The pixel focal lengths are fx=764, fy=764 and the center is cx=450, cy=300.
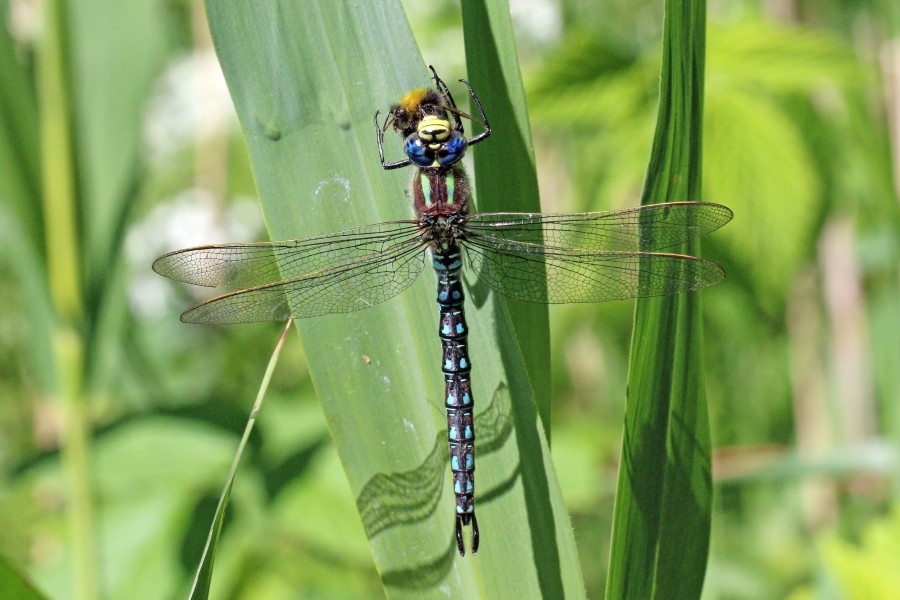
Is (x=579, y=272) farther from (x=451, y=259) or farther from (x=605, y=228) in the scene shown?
(x=451, y=259)

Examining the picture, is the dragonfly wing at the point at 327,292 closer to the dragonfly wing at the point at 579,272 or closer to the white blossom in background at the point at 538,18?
the dragonfly wing at the point at 579,272

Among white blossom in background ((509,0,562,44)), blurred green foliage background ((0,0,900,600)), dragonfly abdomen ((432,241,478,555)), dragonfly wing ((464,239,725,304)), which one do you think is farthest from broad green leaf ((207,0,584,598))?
white blossom in background ((509,0,562,44))

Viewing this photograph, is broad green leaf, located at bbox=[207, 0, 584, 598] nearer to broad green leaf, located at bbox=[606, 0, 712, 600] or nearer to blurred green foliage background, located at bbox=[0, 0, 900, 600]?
broad green leaf, located at bbox=[606, 0, 712, 600]

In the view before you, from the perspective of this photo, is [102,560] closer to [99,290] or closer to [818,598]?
[99,290]

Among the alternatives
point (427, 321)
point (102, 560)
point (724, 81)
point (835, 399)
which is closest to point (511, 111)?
point (427, 321)

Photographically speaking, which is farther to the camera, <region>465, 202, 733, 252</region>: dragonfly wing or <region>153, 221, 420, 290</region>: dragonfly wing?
<region>153, 221, 420, 290</region>: dragonfly wing

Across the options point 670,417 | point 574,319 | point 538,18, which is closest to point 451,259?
point 670,417
